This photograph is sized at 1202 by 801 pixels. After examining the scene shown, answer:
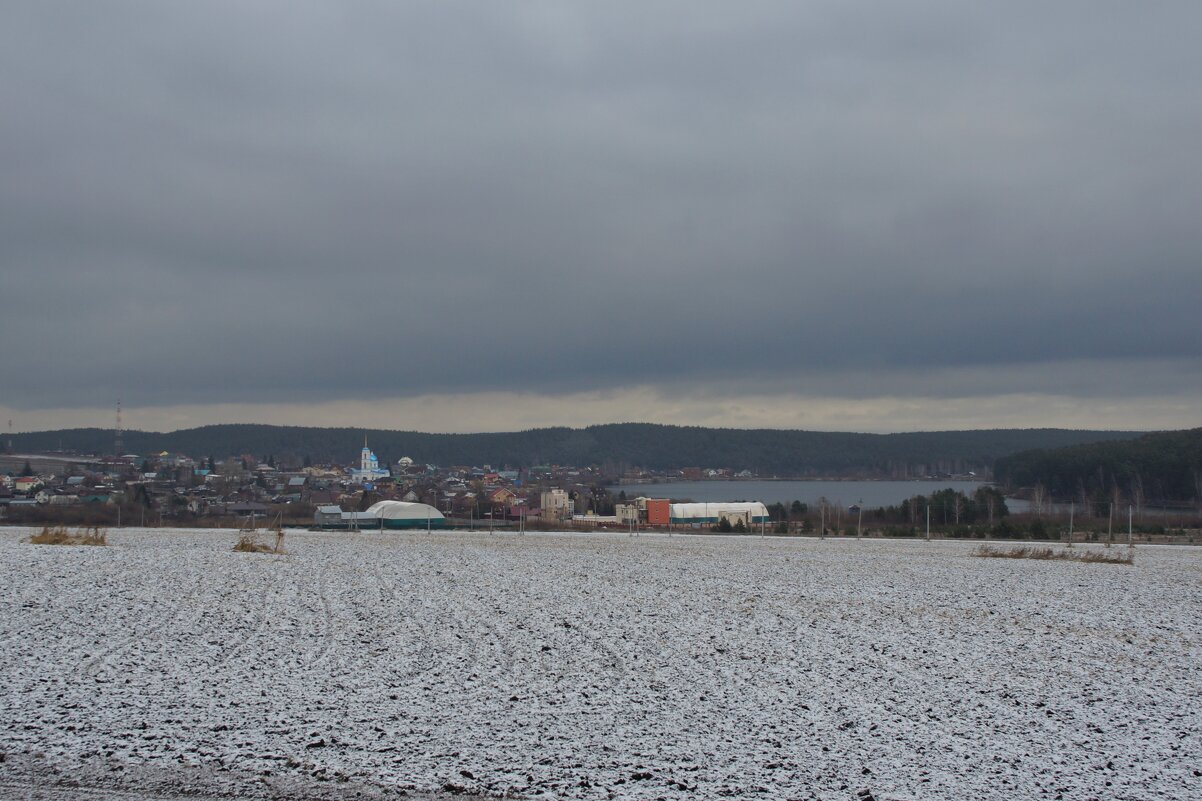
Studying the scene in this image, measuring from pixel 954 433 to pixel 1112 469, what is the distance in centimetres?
9514

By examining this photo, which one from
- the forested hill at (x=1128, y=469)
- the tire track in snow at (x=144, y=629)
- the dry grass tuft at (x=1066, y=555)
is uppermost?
the forested hill at (x=1128, y=469)

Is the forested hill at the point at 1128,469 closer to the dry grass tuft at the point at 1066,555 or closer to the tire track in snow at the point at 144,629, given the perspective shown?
the dry grass tuft at the point at 1066,555

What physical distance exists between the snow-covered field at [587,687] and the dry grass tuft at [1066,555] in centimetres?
968

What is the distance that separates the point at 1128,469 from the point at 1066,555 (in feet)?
176

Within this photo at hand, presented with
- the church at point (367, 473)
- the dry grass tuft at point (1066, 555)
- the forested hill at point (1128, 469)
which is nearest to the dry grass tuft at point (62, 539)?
the dry grass tuft at point (1066, 555)

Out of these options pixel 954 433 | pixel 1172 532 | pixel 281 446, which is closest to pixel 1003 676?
pixel 1172 532

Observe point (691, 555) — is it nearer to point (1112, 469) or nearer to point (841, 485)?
point (1112, 469)

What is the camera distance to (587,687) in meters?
8.93

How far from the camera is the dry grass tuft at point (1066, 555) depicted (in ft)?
84.1

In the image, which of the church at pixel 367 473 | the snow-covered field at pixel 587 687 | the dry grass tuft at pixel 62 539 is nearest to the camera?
the snow-covered field at pixel 587 687

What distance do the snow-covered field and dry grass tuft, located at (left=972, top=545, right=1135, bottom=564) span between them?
9.68 m

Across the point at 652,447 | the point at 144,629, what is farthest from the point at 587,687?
the point at 652,447

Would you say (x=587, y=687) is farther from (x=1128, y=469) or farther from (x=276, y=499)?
(x=1128, y=469)

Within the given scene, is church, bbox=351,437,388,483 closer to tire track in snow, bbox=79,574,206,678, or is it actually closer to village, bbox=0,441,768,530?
village, bbox=0,441,768,530
